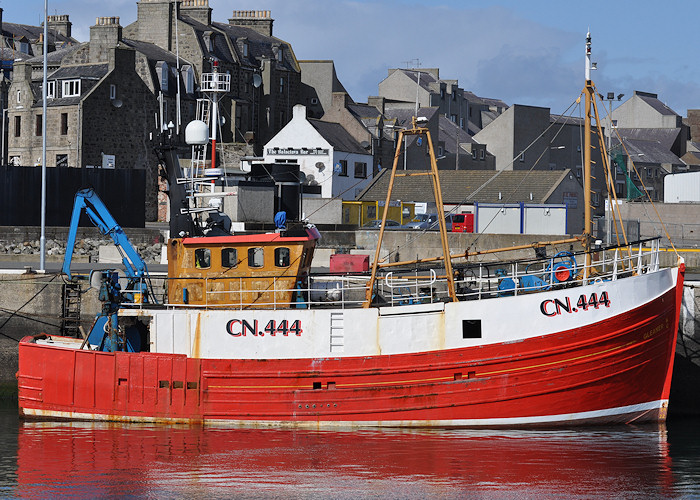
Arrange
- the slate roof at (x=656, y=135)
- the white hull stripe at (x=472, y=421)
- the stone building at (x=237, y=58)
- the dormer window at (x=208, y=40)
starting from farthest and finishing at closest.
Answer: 1. the slate roof at (x=656, y=135)
2. the dormer window at (x=208, y=40)
3. the stone building at (x=237, y=58)
4. the white hull stripe at (x=472, y=421)

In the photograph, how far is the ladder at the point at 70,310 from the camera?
899 inches

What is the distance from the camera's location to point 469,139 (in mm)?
80250

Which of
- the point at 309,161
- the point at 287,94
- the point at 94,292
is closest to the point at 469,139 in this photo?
the point at 287,94

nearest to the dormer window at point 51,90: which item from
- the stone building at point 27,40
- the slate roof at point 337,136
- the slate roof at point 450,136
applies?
the stone building at point 27,40

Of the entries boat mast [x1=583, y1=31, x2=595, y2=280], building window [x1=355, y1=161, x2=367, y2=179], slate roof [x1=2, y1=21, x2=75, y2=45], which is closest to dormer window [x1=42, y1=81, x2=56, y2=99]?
building window [x1=355, y1=161, x2=367, y2=179]

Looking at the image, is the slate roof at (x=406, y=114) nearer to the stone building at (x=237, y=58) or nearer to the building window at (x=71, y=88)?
the stone building at (x=237, y=58)

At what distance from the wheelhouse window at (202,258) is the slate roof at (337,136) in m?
40.6

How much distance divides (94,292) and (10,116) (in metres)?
37.4

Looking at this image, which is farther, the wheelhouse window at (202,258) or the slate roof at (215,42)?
the slate roof at (215,42)

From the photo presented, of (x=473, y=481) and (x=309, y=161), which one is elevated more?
(x=309, y=161)

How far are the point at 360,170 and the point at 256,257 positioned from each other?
4392 centimetres

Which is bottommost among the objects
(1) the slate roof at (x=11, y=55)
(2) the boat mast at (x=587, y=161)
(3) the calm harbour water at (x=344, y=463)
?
(3) the calm harbour water at (x=344, y=463)

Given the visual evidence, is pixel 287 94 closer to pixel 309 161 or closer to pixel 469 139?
pixel 309 161

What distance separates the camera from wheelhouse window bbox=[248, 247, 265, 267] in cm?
2056
